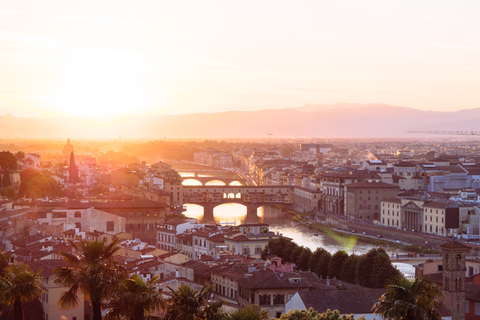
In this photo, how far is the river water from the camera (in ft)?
111

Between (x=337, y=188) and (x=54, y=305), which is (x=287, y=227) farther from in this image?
(x=54, y=305)

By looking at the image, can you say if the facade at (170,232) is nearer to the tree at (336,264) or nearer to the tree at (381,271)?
the tree at (336,264)

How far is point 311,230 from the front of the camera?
139 feet

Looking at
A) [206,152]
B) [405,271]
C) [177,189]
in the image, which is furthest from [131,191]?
[206,152]

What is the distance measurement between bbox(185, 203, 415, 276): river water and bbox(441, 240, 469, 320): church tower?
27.0 feet

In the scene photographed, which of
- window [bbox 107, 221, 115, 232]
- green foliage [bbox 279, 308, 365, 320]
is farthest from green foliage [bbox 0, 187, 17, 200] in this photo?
green foliage [bbox 279, 308, 365, 320]

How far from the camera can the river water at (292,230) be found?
3394cm

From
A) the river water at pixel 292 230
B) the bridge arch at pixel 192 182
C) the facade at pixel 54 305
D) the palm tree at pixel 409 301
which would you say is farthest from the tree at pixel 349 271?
the bridge arch at pixel 192 182

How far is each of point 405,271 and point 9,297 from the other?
16.7 m

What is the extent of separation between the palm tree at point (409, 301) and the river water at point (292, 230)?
13944mm

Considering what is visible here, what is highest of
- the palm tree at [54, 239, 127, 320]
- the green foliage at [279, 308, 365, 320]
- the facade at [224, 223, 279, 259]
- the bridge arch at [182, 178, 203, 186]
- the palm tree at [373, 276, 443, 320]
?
the palm tree at [54, 239, 127, 320]

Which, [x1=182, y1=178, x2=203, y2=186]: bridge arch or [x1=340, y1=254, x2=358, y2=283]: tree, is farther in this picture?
[x1=182, y1=178, x2=203, y2=186]: bridge arch

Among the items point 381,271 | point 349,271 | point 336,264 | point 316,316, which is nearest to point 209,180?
point 336,264

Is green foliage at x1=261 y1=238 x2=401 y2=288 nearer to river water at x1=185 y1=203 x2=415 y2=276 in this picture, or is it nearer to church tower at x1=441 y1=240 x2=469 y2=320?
river water at x1=185 y1=203 x2=415 y2=276
